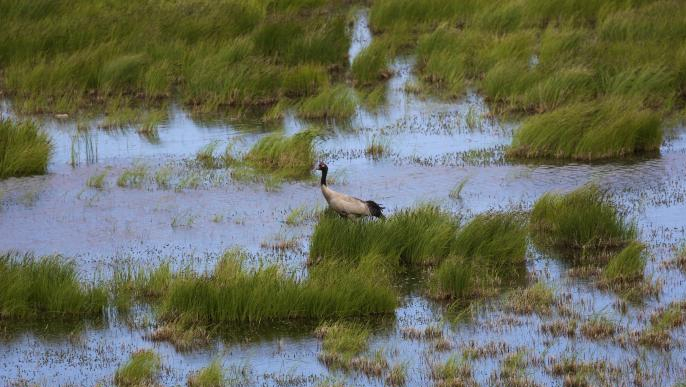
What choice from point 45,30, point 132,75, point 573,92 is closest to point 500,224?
point 573,92

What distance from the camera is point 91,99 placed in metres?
20.4

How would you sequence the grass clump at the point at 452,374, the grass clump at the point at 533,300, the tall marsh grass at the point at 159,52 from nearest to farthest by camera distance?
the grass clump at the point at 452,374 → the grass clump at the point at 533,300 → the tall marsh grass at the point at 159,52

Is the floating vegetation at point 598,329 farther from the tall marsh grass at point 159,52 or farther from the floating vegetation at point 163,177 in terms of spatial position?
the tall marsh grass at point 159,52

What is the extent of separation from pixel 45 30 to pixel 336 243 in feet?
36.2

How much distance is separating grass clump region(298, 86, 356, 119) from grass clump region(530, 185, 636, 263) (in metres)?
6.57

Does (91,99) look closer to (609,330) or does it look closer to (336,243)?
(336,243)

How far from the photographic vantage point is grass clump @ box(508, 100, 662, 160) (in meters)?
16.6

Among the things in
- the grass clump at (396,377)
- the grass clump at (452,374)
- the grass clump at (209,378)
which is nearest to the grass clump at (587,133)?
the grass clump at (452,374)

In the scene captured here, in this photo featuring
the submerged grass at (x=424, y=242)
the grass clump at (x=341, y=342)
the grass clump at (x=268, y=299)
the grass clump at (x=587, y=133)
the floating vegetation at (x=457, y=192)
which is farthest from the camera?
the grass clump at (x=587, y=133)

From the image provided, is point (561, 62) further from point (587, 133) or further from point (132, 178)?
point (132, 178)

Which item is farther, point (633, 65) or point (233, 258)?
point (633, 65)

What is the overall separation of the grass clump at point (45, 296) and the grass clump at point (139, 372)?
1.65 m

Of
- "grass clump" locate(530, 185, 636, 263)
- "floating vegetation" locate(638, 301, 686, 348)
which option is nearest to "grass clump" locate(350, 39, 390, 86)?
"grass clump" locate(530, 185, 636, 263)

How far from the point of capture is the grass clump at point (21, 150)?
1616cm
